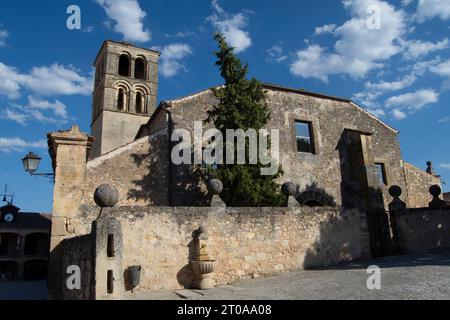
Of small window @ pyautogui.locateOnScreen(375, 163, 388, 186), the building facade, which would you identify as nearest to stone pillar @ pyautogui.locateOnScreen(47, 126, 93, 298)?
small window @ pyautogui.locateOnScreen(375, 163, 388, 186)

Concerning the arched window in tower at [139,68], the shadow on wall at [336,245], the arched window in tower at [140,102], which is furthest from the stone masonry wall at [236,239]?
the arched window in tower at [139,68]

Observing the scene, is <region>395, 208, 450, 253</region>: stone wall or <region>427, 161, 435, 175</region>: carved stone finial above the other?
<region>427, 161, 435, 175</region>: carved stone finial

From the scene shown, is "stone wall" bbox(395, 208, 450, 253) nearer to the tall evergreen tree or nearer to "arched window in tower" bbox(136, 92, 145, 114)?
the tall evergreen tree

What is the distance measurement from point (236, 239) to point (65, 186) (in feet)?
14.9

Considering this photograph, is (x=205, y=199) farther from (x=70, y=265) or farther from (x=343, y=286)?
(x=343, y=286)

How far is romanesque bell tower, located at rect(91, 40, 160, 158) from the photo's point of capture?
23.8 m

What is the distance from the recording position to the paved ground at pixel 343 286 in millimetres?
5946

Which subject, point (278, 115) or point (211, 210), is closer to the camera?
point (211, 210)

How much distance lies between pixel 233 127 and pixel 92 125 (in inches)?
→ 693

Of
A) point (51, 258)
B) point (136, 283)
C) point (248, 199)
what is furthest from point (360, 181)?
point (51, 258)

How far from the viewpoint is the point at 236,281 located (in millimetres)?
8859

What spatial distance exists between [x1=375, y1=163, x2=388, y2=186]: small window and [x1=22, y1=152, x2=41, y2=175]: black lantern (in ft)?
51.5
